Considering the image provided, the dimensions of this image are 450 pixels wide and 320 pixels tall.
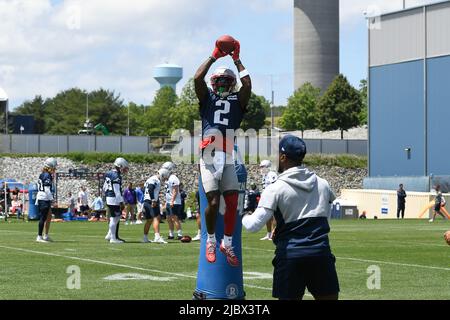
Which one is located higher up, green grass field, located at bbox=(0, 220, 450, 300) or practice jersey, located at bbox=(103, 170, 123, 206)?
practice jersey, located at bbox=(103, 170, 123, 206)

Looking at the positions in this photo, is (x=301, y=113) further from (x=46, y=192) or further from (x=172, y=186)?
(x=46, y=192)

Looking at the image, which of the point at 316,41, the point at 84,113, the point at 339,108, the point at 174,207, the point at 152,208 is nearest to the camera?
the point at 152,208

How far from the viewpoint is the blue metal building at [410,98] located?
67.6 m

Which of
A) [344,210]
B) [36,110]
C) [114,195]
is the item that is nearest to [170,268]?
[114,195]

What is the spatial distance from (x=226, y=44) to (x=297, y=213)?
3.13 m

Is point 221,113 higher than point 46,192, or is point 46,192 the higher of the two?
point 221,113

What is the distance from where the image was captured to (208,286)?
11859 mm

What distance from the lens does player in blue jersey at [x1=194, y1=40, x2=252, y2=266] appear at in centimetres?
1186

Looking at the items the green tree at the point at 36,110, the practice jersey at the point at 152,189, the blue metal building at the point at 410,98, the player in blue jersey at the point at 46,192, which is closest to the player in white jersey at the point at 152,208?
the practice jersey at the point at 152,189

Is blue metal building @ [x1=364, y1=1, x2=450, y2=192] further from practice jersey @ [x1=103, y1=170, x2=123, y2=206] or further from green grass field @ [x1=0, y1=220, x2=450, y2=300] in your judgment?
practice jersey @ [x1=103, y1=170, x2=123, y2=206]

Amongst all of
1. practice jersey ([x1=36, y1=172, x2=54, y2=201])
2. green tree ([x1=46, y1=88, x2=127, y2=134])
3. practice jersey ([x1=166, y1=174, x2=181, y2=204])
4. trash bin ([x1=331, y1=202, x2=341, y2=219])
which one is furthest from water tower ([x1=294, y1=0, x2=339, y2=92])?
practice jersey ([x1=36, y1=172, x2=54, y2=201])

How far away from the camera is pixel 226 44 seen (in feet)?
39.2

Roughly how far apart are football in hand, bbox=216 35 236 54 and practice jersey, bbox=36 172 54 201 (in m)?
14.7
